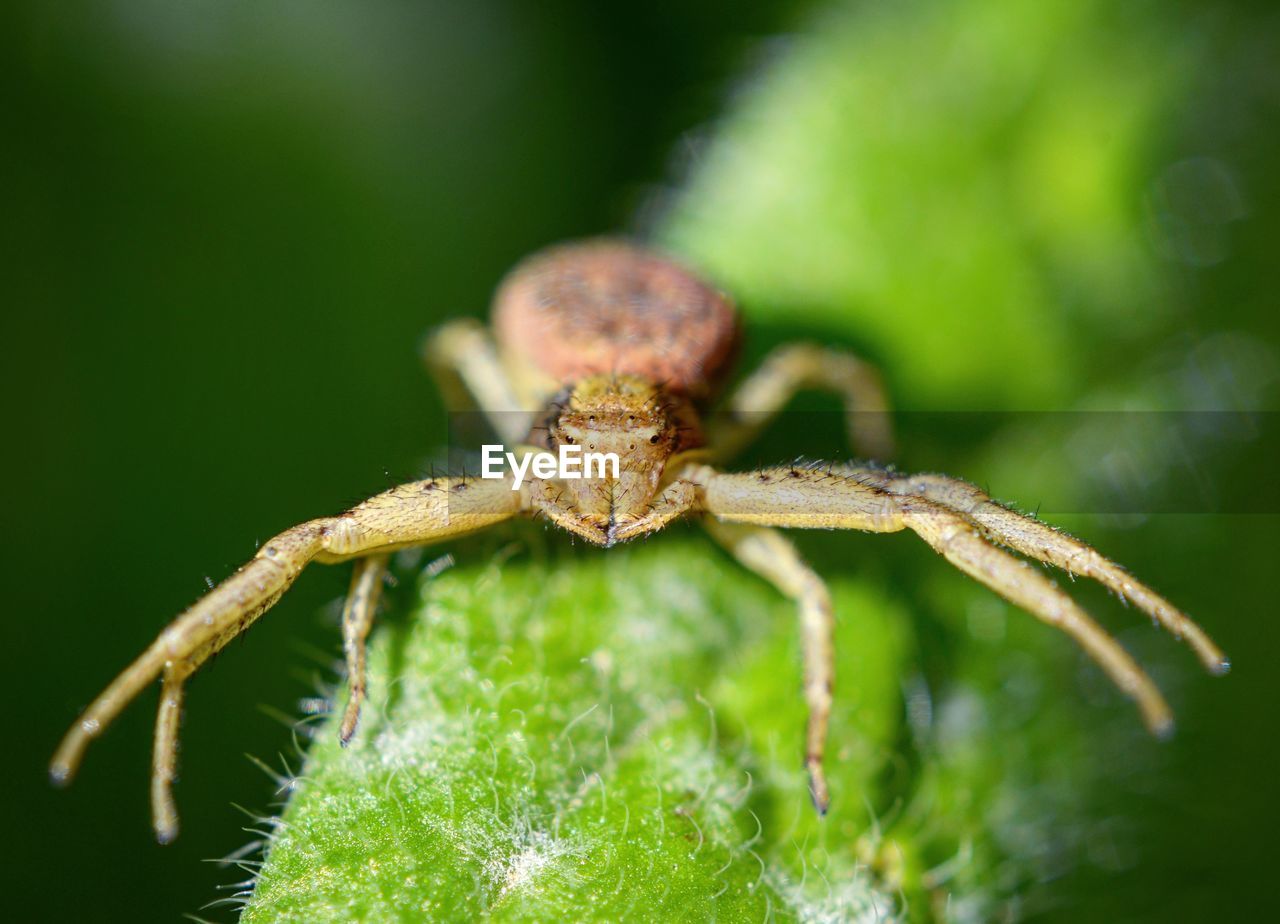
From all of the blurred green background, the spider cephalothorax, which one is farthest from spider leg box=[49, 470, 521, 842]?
the blurred green background

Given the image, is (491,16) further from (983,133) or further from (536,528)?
(536,528)

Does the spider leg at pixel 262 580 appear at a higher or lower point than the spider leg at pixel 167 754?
higher

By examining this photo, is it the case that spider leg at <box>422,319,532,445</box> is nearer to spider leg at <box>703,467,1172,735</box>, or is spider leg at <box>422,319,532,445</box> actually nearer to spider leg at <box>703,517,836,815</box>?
spider leg at <box>703,517,836,815</box>

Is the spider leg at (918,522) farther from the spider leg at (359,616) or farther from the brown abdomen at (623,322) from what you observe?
the spider leg at (359,616)

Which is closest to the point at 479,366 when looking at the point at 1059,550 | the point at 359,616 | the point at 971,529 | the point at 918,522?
the point at 359,616

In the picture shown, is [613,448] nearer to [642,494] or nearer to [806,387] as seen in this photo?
[642,494]

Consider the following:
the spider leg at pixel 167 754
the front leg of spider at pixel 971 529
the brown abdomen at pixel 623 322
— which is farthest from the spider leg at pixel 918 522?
the spider leg at pixel 167 754
